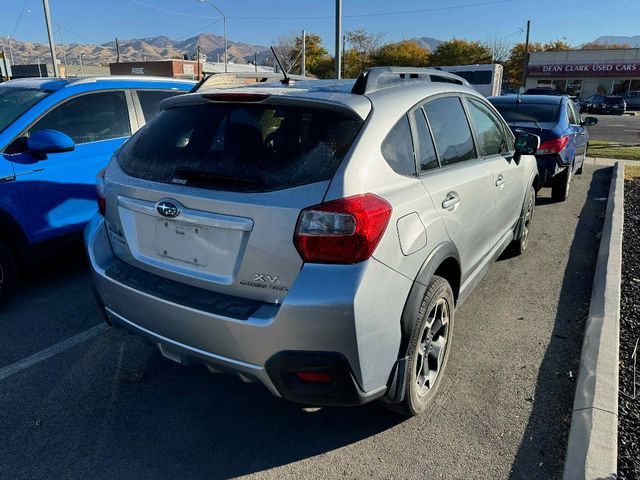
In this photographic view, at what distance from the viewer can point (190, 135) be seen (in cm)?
270

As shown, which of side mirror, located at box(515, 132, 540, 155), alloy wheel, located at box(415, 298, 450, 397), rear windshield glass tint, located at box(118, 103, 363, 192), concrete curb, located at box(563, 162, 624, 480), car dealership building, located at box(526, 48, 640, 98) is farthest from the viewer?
car dealership building, located at box(526, 48, 640, 98)

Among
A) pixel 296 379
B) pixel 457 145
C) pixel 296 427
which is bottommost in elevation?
pixel 296 427

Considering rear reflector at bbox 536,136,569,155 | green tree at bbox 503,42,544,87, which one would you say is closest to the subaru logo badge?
rear reflector at bbox 536,136,569,155

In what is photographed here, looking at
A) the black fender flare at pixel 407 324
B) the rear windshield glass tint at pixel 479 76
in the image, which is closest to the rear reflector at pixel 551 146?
the black fender flare at pixel 407 324

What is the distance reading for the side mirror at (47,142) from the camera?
158 inches

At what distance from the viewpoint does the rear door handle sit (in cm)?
280

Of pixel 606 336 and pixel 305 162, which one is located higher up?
pixel 305 162

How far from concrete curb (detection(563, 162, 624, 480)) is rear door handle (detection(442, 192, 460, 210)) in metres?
1.31

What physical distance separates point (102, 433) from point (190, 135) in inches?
65.5

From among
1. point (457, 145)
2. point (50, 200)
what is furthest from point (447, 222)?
point (50, 200)

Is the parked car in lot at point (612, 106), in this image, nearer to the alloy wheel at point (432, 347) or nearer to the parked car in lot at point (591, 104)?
the parked car in lot at point (591, 104)

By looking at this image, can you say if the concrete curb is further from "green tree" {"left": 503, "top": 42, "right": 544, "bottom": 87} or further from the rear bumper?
"green tree" {"left": 503, "top": 42, "right": 544, "bottom": 87}

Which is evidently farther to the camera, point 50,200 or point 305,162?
point 50,200

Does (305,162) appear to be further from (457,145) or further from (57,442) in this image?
(57,442)
